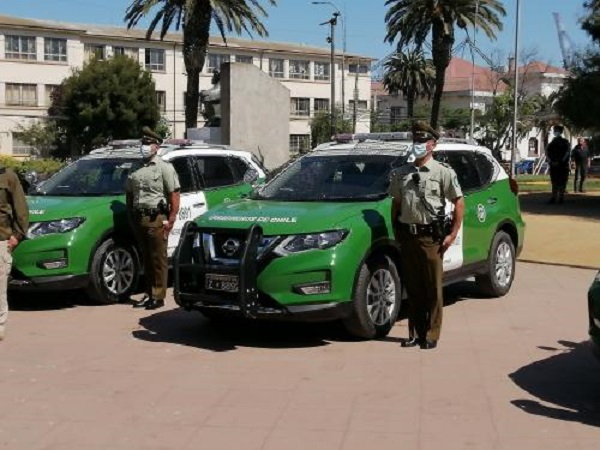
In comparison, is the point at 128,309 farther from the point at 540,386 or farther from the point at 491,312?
the point at 540,386

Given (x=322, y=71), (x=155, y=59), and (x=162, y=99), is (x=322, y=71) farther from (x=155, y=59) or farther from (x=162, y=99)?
(x=162, y=99)

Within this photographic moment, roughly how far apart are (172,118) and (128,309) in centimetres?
6578

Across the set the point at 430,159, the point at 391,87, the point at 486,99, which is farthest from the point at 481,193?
the point at 486,99

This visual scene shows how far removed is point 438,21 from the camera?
33.5 m

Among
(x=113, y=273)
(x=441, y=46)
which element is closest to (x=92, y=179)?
(x=113, y=273)

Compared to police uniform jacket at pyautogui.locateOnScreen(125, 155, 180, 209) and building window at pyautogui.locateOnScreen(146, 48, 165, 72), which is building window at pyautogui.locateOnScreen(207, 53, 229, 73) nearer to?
building window at pyautogui.locateOnScreen(146, 48, 165, 72)

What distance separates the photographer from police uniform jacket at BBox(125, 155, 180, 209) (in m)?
8.45

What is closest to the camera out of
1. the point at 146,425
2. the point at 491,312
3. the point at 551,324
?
the point at 146,425

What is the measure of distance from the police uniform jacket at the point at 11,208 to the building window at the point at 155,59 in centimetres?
6766

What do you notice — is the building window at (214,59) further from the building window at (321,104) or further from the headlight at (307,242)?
the headlight at (307,242)

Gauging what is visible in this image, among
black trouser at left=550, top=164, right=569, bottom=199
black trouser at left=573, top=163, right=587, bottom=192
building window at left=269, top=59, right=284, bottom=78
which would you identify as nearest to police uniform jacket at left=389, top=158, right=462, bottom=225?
black trouser at left=550, top=164, right=569, bottom=199

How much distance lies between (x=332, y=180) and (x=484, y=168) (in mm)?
2112

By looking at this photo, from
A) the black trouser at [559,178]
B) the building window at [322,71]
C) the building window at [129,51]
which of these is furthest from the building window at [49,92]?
the black trouser at [559,178]

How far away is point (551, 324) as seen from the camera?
797cm
